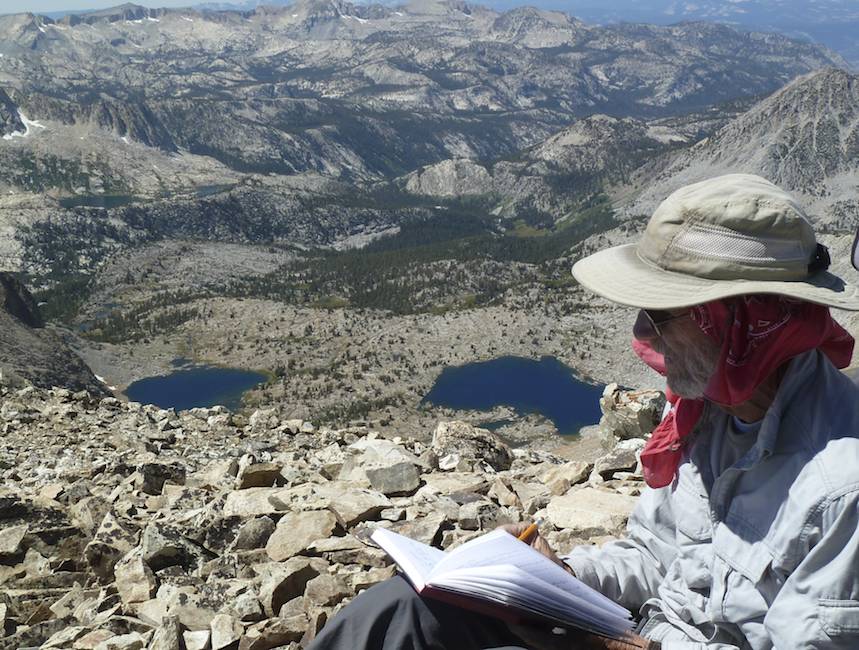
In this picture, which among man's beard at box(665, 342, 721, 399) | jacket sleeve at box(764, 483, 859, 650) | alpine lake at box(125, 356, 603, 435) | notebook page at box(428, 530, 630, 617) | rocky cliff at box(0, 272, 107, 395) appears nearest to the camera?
jacket sleeve at box(764, 483, 859, 650)

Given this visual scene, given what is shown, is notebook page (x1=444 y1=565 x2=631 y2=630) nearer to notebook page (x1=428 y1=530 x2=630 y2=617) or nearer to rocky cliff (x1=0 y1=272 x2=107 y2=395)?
notebook page (x1=428 y1=530 x2=630 y2=617)

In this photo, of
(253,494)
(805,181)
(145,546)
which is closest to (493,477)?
(253,494)

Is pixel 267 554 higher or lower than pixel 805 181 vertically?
higher

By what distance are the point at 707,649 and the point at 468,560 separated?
125 cm

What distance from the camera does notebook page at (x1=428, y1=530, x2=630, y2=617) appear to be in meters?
3.75

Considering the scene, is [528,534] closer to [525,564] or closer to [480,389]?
[525,564]

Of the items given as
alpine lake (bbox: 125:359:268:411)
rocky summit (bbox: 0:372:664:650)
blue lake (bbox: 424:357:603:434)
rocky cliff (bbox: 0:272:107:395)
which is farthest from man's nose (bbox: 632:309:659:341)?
alpine lake (bbox: 125:359:268:411)

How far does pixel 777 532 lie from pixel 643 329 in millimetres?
1241

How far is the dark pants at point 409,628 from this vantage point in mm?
3675

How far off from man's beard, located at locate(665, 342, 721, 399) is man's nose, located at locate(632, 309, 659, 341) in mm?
176

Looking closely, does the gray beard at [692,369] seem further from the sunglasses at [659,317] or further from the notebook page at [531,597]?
the notebook page at [531,597]

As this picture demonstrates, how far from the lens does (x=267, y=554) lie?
6.66m

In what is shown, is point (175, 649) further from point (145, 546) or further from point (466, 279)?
point (466, 279)

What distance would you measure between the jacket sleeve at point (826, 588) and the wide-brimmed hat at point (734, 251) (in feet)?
2.91
